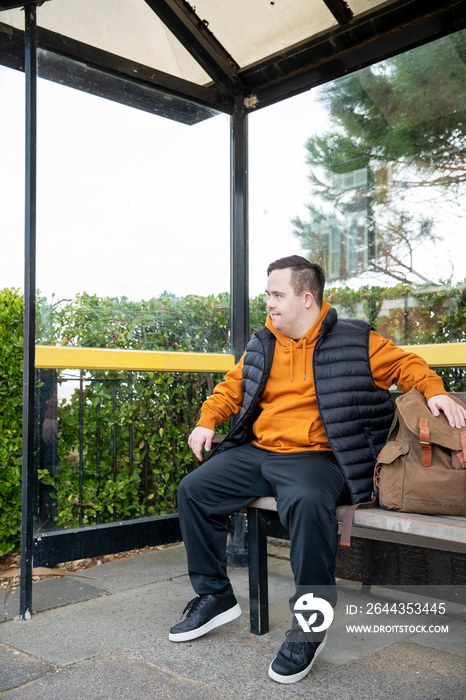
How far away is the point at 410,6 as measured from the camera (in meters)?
3.17

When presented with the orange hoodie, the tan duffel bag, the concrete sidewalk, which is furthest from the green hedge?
the tan duffel bag

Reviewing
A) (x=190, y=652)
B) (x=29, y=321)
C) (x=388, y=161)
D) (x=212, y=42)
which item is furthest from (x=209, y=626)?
(x=212, y=42)

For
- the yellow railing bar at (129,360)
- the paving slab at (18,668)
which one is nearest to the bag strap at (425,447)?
the paving slab at (18,668)

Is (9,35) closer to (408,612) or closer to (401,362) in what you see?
(401,362)

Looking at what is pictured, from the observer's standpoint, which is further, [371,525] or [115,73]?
[115,73]

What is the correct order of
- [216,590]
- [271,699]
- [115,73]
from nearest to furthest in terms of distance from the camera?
1. [271,699]
2. [216,590]
3. [115,73]

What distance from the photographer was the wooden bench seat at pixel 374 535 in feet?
6.95

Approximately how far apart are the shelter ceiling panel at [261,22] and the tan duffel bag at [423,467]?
2305 millimetres

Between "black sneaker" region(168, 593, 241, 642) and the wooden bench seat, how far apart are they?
4.1 inches

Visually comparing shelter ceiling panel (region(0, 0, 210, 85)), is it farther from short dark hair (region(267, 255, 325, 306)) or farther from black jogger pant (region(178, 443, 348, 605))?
black jogger pant (region(178, 443, 348, 605))

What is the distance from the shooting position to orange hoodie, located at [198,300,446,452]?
107 inches

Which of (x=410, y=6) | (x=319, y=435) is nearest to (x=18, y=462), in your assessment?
(x=319, y=435)

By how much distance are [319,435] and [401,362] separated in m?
0.48

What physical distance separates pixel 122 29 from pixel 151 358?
72.7 inches
